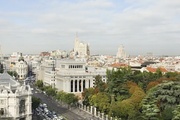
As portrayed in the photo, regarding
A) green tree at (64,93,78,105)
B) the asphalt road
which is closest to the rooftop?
the asphalt road

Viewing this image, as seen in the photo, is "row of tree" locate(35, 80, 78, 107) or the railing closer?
the railing

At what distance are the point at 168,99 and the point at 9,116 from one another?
22.1 meters

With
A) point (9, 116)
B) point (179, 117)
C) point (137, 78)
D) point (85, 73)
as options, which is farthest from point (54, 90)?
point (179, 117)

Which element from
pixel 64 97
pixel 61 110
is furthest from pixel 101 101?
pixel 64 97

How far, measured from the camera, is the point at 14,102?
46094 millimetres

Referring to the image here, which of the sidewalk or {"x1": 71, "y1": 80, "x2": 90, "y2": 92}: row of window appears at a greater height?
{"x1": 71, "y1": 80, "x2": 90, "y2": 92}: row of window

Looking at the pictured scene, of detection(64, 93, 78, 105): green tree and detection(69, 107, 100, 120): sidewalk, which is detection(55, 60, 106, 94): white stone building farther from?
detection(69, 107, 100, 120): sidewalk

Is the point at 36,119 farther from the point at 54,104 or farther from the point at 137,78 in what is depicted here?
the point at 137,78

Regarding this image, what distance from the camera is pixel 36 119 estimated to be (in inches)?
2133

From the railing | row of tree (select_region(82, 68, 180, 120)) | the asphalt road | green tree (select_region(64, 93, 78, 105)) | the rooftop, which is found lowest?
the asphalt road

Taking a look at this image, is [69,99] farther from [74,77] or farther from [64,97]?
[74,77]

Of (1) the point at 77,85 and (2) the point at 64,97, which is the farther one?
(1) the point at 77,85

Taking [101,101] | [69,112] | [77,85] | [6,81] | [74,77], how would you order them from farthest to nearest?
1. [77,85]
2. [74,77]
3. [69,112]
4. [101,101]
5. [6,81]

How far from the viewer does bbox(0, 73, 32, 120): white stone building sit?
151ft
